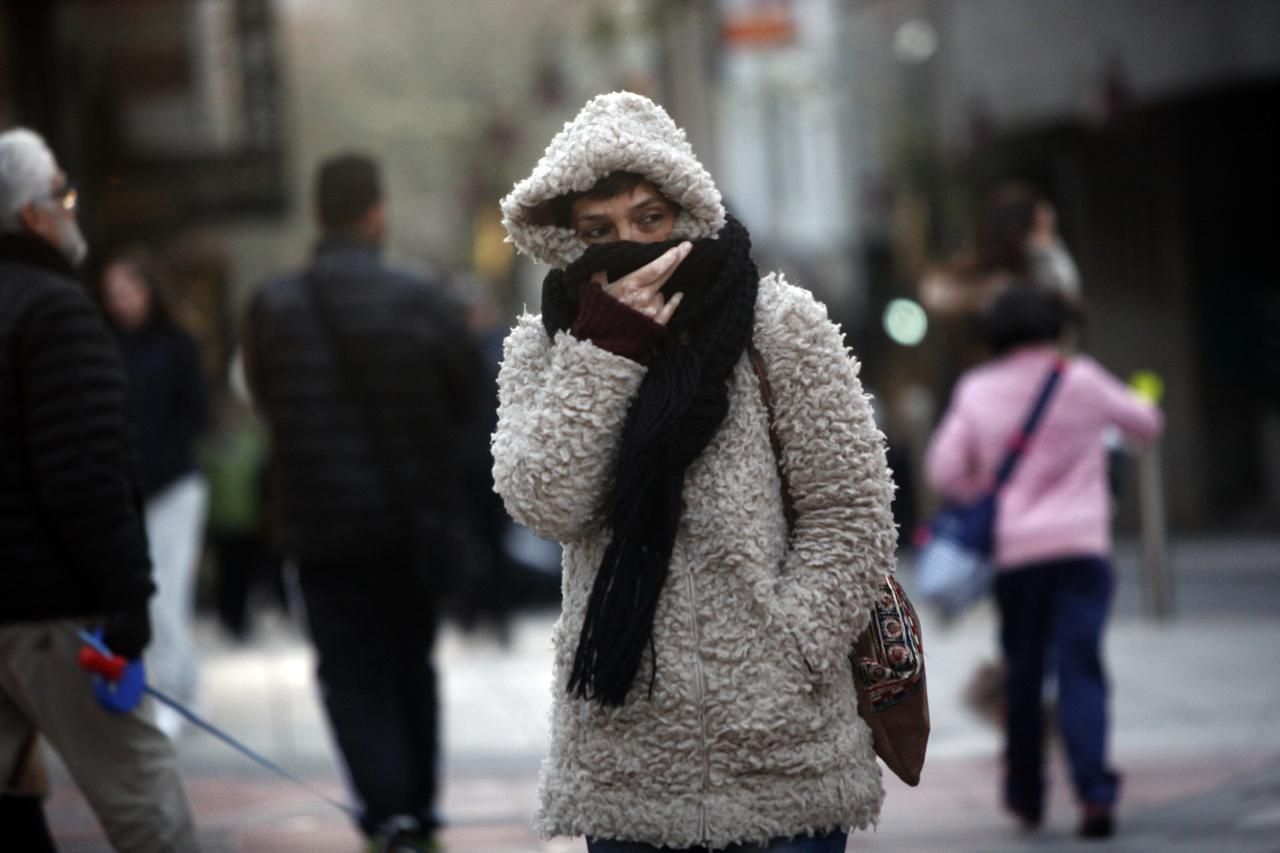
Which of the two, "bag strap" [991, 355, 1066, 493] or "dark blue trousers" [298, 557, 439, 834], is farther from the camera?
"bag strap" [991, 355, 1066, 493]

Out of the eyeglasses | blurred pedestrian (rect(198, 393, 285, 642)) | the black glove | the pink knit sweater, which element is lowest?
blurred pedestrian (rect(198, 393, 285, 642))

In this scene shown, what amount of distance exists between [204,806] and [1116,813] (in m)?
3.22

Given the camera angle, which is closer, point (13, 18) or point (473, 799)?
point (473, 799)

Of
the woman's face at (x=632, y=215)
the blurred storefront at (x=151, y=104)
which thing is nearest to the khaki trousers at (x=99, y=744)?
the woman's face at (x=632, y=215)

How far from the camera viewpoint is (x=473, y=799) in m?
7.46

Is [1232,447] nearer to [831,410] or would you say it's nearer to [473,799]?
[473,799]

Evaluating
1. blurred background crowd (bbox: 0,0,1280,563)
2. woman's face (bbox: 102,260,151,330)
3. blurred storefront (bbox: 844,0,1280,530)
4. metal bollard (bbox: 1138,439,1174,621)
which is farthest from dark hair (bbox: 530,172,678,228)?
blurred storefront (bbox: 844,0,1280,530)

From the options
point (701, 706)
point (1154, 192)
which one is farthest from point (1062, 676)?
point (1154, 192)

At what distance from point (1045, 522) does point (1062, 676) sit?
1.60 ft

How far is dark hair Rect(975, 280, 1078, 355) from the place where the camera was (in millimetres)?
6750

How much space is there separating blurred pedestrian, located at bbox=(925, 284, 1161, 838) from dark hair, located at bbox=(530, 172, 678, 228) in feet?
11.5

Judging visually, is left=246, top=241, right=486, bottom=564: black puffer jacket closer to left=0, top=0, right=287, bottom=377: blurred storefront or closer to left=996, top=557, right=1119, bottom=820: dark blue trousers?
left=996, top=557, right=1119, bottom=820: dark blue trousers

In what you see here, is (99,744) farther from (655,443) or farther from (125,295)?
(125,295)

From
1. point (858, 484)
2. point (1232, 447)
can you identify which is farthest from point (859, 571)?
point (1232, 447)
